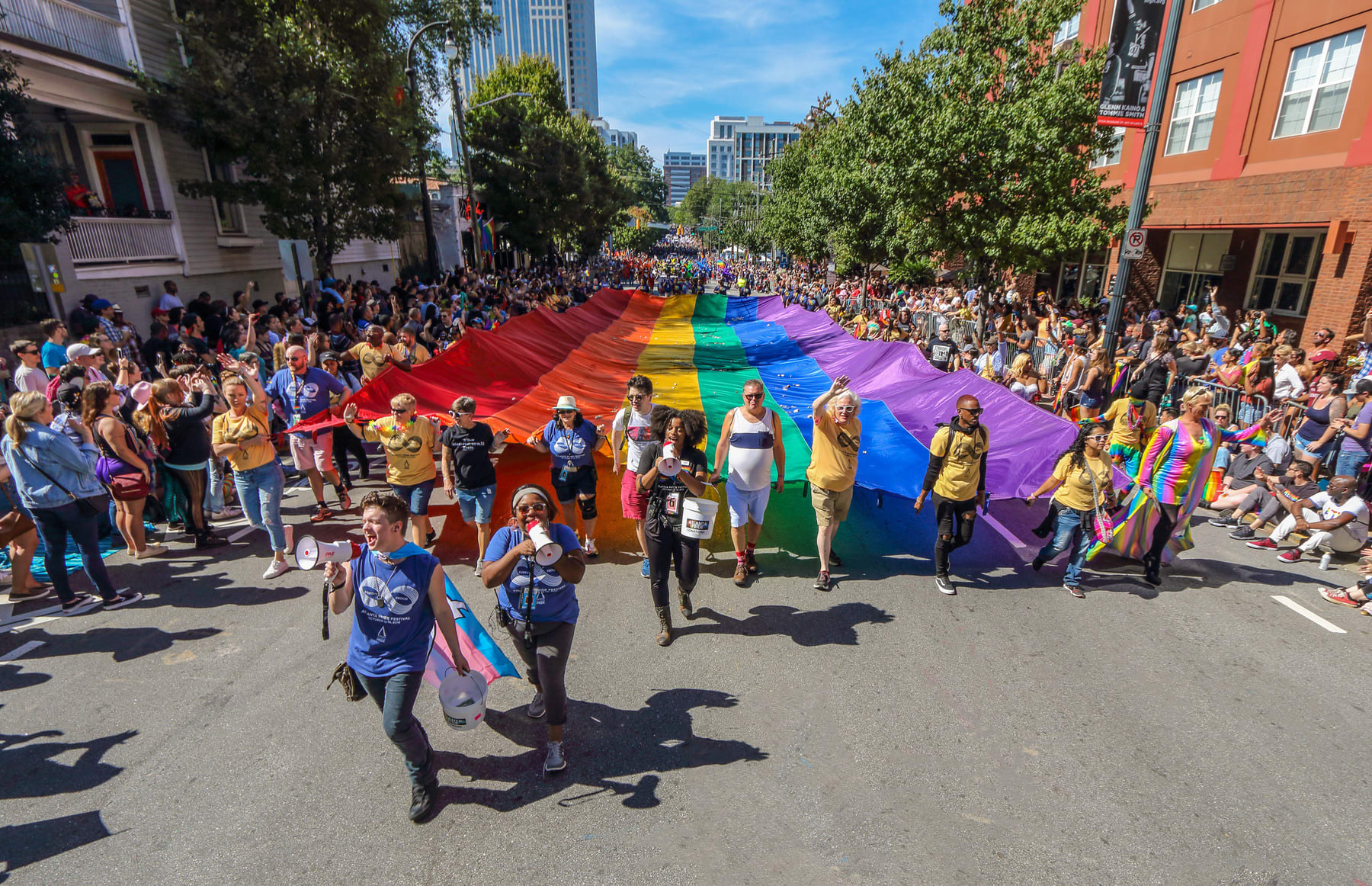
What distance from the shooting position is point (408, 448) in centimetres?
589

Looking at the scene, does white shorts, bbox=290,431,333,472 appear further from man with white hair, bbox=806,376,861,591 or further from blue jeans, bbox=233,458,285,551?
man with white hair, bbox=806,376,861,591

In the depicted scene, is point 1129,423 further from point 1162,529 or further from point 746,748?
point 746,748

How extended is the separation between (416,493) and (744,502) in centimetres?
309

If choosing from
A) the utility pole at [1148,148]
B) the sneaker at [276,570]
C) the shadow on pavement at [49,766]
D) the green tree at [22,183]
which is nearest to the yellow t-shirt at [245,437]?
the sneaker at [276,570]

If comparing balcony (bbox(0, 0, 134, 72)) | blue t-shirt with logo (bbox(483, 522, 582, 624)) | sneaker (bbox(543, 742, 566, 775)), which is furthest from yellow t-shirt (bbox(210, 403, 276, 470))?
balcony (bbox(0, 0, 134, 72))

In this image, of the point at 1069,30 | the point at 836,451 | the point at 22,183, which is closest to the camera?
the point at 836,451

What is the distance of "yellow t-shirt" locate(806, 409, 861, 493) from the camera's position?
5.59m

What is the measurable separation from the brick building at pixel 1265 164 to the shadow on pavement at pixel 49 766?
56.5 ft

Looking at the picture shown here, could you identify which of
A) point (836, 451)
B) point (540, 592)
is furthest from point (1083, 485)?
point (540, 592)

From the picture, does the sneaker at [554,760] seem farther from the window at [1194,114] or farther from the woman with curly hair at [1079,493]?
the window at [1194,114]

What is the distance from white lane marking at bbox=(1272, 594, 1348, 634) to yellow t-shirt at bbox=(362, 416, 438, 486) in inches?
312

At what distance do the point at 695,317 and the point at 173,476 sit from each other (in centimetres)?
1376

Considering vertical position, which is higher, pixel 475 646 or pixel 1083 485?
pixel 1083 485

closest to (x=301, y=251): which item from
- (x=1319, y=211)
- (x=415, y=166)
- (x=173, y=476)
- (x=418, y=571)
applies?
(x=173, y=476)
